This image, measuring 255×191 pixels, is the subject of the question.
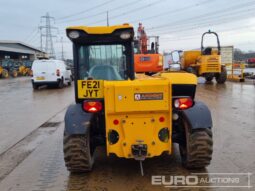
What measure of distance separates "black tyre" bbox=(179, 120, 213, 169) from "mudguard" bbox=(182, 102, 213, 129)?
10cm

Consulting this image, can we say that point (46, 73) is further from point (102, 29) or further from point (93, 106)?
point (93, 106)

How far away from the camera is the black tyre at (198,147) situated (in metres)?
5.05

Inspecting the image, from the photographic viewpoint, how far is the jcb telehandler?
4758mm

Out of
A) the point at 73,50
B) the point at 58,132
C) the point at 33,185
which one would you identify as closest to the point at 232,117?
the point at 58,132

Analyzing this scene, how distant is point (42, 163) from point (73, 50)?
1963 mm

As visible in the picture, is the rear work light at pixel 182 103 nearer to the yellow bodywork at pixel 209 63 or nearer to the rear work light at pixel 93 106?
the rear work light at pixel 93 106

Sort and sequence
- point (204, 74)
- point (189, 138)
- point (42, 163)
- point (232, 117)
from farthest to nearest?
point (204, 74)
point (232, 117)
point (42, 163)
point (189, 138)

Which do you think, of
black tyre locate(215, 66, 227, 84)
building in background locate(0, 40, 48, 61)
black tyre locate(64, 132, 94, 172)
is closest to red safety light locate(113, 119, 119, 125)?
black tyre locate(64, 132, 94, 172)

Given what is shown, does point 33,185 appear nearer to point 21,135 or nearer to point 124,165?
point 124,165

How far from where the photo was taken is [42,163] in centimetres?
600

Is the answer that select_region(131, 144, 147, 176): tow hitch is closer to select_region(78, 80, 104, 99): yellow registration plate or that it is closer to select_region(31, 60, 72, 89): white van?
select_region(78, 80, 104, 99): yellow registration plate

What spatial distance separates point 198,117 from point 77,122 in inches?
67.6

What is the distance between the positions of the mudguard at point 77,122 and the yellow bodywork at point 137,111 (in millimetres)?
339

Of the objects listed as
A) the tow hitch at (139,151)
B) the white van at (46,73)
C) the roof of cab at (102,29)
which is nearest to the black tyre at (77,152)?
the tow hitch at (139,151)
